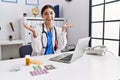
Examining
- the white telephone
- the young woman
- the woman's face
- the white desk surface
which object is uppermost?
the woman's face

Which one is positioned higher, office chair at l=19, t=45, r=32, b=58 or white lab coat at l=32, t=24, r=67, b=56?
white lab coat at l=32, t=24, r=67, b=56

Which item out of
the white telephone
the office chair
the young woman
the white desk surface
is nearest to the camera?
the white desk surface

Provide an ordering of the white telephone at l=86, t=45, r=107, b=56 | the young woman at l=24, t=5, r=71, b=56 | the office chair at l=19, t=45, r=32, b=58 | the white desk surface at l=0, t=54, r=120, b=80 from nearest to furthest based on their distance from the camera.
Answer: the white desk surface at l=0, t=54, r=120, b=80 → the white telephone at l=86, t=45, r=107, b=56 → the young woman at l=24, t=5, r=71, b=56 → the office chair at l=19, t=45, r=32, b=58

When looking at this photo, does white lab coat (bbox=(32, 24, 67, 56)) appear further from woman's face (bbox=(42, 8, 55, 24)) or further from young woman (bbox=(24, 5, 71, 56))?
woman's face (bbox=(42, 8, 55, 24))

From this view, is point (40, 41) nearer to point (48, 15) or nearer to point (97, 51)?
point (48, 15)

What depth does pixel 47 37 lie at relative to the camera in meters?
1.90

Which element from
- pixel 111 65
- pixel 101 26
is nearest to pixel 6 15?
pixel 101 26

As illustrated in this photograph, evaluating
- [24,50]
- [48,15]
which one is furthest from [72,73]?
[24,50]

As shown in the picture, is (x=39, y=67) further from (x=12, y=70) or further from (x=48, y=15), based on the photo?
(x=48, y=15)

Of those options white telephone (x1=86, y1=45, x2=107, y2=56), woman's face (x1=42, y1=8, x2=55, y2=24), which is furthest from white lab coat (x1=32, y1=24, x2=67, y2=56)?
white telephone (x1=86, y1=45, x2=107, y2=56)

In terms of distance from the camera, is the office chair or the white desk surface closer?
the white desk surface

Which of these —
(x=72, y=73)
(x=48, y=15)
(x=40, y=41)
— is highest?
(x=48, y=15)

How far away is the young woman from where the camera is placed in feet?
5.99

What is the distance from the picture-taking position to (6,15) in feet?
11.6
